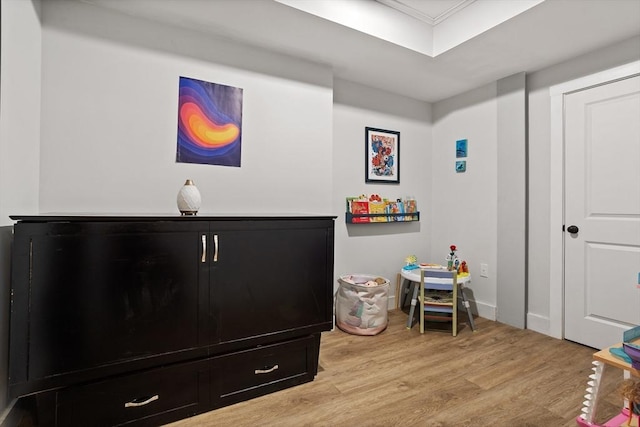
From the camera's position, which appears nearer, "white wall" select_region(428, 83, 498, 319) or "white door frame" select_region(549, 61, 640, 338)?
"white door frame" select_region(549, 61, 640, 338)

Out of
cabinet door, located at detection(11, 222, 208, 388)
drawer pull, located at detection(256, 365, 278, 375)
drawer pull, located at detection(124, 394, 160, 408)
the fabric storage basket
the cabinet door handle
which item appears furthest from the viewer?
the fabric storage basket

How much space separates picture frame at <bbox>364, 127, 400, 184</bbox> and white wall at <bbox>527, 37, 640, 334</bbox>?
3.92 feet

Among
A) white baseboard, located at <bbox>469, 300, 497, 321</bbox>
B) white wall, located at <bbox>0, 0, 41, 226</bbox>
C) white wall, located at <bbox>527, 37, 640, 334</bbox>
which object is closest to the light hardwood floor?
white wall, located at <bbox>527, 37, 640, 334</bbox>

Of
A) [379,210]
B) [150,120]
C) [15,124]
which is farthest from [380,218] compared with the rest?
[15,124]

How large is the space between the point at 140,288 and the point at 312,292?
36.6 inches

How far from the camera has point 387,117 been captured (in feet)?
11.0

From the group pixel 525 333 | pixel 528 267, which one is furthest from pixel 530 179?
pixel 525 333

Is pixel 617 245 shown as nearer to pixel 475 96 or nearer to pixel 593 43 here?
pixel 593 43

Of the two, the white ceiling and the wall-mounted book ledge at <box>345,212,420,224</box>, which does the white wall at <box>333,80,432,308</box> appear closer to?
the wall-mounted book ledge at <box>345,212,420,224</box>

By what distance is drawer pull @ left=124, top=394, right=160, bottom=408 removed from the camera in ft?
5.02

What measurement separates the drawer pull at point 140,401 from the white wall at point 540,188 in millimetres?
2923

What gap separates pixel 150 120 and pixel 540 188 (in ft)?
10.1

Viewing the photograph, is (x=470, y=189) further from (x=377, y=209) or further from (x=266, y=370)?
(x=266, y=370)

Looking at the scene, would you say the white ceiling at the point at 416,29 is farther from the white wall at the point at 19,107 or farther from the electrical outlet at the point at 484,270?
the electrical outlet at the point at 484,270
